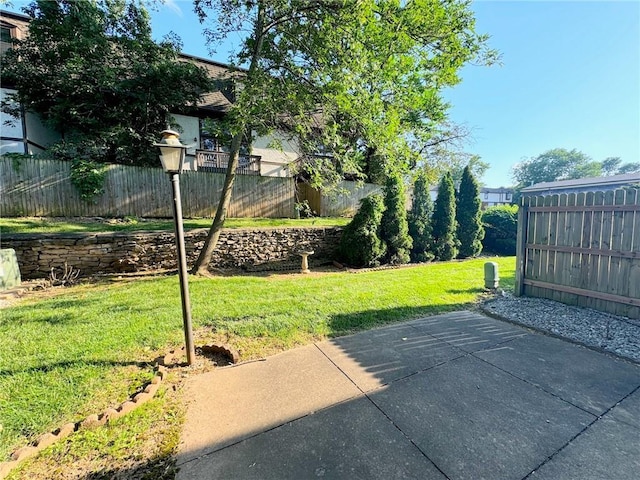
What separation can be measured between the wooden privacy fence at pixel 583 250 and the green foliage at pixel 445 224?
14.2 ft

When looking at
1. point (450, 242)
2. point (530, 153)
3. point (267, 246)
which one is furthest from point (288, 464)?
point (530, 153)

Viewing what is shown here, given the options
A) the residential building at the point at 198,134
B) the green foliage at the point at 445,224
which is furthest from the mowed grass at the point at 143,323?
the residential building at the point at 198,134

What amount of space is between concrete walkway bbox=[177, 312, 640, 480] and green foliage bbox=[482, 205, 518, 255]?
10058 mm

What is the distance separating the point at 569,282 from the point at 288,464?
18.4ft

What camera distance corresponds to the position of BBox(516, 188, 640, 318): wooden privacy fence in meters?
4.10

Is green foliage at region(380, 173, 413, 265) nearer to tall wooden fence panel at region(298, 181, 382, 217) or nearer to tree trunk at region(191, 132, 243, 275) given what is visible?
tall wooden fence panel at region(298, 181, 382, 217)

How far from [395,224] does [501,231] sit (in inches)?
261

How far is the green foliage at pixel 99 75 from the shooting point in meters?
9.77

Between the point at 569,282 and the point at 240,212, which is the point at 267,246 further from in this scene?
the point at 569,282

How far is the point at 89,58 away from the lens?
10102 millimetres

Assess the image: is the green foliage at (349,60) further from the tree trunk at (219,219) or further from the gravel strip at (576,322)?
the gravel strip at (576,322)

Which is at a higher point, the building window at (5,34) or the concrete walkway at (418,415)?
the building window at (5,34)

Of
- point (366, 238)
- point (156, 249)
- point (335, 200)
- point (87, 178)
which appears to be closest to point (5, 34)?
point (87, 178)

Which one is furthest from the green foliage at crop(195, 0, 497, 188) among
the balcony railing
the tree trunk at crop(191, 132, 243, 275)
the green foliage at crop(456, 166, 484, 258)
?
the balcony railing
